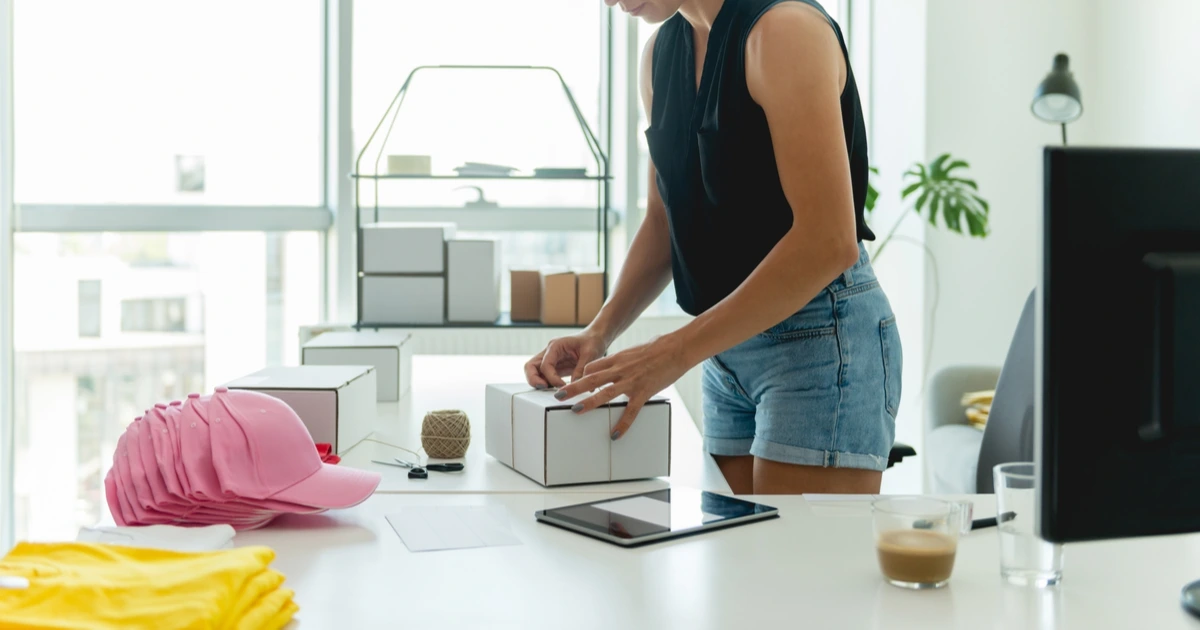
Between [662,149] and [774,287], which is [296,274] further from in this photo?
[774,287]

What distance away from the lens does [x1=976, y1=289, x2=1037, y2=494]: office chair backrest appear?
1.85 m

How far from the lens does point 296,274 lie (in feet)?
12.8

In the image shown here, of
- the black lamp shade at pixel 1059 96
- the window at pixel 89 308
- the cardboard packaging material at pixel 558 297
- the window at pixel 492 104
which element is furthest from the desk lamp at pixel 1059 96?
the window at pixel 89 308

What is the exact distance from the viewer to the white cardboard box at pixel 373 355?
81.3 inches

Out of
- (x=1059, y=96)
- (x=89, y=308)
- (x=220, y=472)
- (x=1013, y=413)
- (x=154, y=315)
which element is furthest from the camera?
(x=154, y=315)

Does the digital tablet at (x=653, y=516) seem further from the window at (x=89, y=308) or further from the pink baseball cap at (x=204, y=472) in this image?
the window at (x=89, y=308)

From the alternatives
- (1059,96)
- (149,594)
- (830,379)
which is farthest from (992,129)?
(149,594)

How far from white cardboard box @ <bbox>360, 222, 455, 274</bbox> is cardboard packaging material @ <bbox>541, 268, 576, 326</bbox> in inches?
12.7

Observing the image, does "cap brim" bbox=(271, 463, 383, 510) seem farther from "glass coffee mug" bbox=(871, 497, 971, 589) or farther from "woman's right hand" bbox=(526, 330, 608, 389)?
"glass coffee mug" bbox=(871, 497, 971, 589)

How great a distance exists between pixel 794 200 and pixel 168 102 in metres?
3.05

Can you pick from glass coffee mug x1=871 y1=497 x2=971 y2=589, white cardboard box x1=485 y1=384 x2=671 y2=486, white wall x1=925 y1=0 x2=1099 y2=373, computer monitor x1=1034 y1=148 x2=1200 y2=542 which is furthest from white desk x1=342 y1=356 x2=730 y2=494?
white wall x1=925 y1=0 x2=1099 y2=373

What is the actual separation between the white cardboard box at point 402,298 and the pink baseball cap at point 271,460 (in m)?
1.77

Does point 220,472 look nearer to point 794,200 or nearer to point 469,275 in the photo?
point 794,200

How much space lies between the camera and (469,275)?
2998 millimetres
